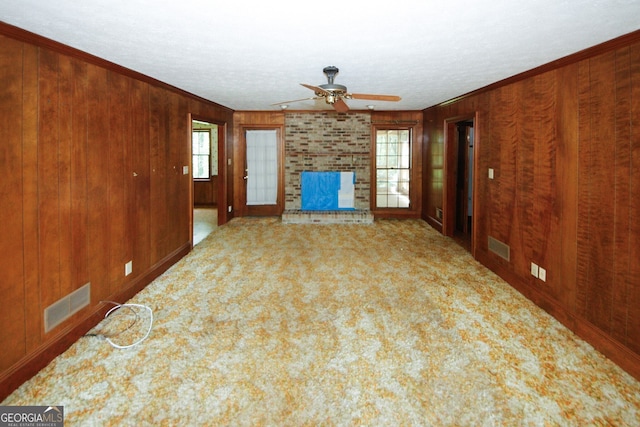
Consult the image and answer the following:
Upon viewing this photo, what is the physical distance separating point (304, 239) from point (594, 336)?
12.8ft

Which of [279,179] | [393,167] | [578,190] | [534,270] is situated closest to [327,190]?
[279,179]

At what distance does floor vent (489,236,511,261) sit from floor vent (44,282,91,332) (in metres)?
4.03

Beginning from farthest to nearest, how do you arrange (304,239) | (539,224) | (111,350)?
(304,239)
(539,224)
(111,350)

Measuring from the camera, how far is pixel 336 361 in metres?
2.37

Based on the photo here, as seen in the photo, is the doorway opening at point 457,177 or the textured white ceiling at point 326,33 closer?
the textured white ceiling at point 326,33

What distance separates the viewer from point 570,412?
1.89 metres

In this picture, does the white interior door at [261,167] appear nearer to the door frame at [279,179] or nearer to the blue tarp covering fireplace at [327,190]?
the door frame at [279,179]

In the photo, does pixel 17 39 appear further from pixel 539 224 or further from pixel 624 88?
pixel 539 224

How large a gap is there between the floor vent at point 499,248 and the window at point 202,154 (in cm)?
719

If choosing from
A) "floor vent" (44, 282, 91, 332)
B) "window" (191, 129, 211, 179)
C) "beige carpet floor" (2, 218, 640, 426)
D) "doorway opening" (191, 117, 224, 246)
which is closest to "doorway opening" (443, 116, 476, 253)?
"beige carpet floor" (2, 218, 640, 426)

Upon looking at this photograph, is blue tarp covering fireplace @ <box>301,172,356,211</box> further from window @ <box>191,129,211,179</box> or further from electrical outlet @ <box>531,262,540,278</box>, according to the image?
electrical outlet @ <box>531,262,540,278</box>

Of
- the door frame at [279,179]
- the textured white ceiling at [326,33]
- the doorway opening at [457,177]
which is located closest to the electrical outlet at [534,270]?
the textured white ceiling at [326,33]

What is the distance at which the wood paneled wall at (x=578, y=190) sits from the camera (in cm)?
231

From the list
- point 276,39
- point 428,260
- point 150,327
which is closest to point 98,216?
point 150,327
